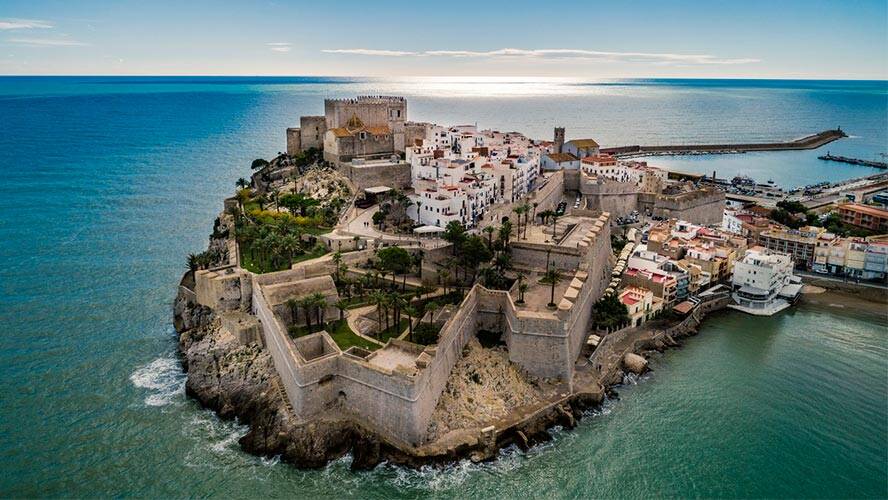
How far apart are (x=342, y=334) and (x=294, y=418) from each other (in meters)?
5.93

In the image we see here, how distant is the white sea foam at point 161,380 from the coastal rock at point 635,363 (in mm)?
26271

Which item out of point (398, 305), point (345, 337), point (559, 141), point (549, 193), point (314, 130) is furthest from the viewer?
point (559, 141)

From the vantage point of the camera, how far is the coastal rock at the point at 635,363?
123 ft

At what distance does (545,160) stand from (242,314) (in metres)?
38.6

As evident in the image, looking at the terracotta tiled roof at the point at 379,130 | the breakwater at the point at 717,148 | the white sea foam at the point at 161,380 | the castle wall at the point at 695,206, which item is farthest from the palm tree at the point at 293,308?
the breakwater at the point at 717,148

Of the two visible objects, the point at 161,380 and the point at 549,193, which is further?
the point at 549,193

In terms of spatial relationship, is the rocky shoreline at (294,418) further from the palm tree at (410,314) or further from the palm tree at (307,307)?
the palm tree at (410,314)

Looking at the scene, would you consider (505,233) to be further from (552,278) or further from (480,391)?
(480,391)

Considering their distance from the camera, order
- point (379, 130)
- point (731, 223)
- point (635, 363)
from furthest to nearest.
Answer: point (731, 223) < point (379, 130) < point (635, 363)

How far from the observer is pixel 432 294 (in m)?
40.4

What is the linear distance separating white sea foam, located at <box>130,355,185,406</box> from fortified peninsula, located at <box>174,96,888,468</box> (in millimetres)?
1309

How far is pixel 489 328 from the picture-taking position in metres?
38.5

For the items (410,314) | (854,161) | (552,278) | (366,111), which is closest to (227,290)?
(410,314)

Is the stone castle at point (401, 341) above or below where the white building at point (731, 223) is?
below
